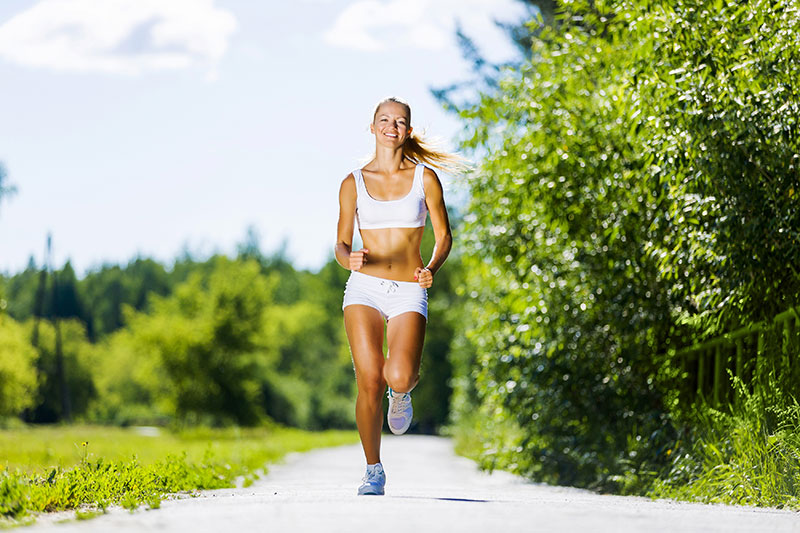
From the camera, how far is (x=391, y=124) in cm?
712

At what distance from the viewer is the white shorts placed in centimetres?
688

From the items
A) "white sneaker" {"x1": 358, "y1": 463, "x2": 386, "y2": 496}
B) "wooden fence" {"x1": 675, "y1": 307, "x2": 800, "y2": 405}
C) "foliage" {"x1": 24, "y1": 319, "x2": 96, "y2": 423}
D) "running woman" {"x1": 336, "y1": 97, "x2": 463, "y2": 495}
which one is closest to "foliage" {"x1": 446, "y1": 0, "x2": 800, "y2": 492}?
Result: "wooden fence" {"x1": 675, "y1": 307, "x2": 800, "y2": 405}

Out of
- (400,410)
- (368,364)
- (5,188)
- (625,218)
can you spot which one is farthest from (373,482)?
(5,188)

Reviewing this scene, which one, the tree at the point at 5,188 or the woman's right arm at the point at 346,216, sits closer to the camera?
the woman's right arm at the point at 346,216

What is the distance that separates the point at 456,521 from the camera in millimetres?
5082

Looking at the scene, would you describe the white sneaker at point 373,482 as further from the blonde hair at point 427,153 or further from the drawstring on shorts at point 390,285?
the blonde hair at point 427,153

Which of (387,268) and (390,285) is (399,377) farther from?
(387,268)

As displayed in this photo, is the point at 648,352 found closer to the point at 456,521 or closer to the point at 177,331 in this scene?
the point at 456,521

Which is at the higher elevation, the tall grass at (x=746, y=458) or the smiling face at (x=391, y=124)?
the smiling face at (x=391, y=124)

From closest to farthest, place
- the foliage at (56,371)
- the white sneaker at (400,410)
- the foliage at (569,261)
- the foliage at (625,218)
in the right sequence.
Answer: the white sneaker at (400,410)
the foliage at (625,218)
the foliage at (569,261)
the foliage at (56,371)

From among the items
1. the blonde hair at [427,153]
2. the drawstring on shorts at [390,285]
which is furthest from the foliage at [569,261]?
the drawstring on shorts at [390,285]

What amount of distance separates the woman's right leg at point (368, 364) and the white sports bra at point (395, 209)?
57 cm

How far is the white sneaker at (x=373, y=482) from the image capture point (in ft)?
22.1

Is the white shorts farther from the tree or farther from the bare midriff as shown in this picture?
the tree
